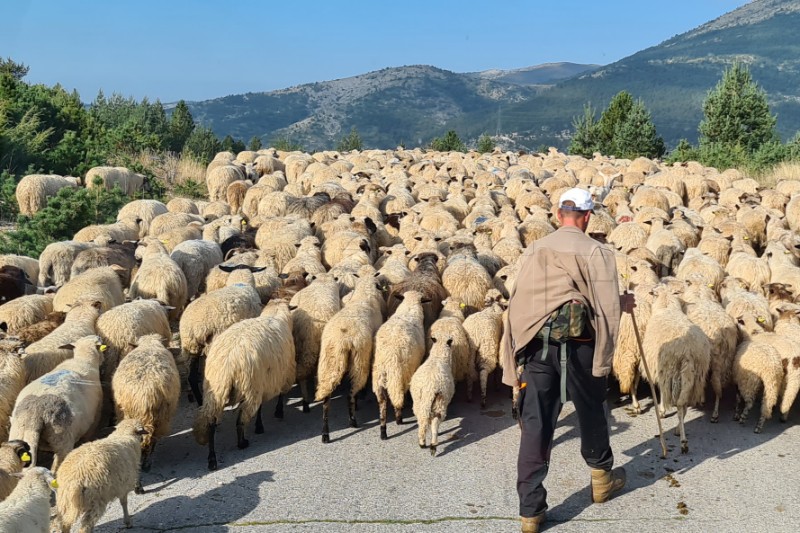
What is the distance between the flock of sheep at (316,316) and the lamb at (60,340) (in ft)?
0.07

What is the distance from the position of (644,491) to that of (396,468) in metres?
2.30

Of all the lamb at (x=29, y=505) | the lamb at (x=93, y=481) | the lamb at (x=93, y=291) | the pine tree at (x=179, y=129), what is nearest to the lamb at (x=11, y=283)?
the lamb at (x=93, y=291)

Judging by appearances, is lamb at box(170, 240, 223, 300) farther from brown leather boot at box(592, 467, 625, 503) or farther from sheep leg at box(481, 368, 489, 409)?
brown leather boot at box(592, 467, 625, 503)

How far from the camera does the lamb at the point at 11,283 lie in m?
10.3

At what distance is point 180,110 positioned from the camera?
1410 inches

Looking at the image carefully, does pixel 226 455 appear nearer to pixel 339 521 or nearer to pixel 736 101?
pixel 339 521

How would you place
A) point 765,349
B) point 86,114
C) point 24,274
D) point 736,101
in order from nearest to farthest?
point 765,349, point 24,274, point 86,114, point 736,101

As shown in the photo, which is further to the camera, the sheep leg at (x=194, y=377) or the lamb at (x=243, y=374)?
the sheep leg at (x=194, y=377)

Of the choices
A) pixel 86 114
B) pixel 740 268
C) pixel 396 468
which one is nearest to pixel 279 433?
pixel 396 468

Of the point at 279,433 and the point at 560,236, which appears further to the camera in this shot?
the point at 279,433

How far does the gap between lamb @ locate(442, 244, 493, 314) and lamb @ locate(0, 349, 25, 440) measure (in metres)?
5.39

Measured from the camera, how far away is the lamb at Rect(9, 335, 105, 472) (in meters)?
6.20

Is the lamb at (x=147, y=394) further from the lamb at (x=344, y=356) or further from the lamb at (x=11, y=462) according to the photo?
the lamb at (x=344, y=356)

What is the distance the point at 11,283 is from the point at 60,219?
4.34m
